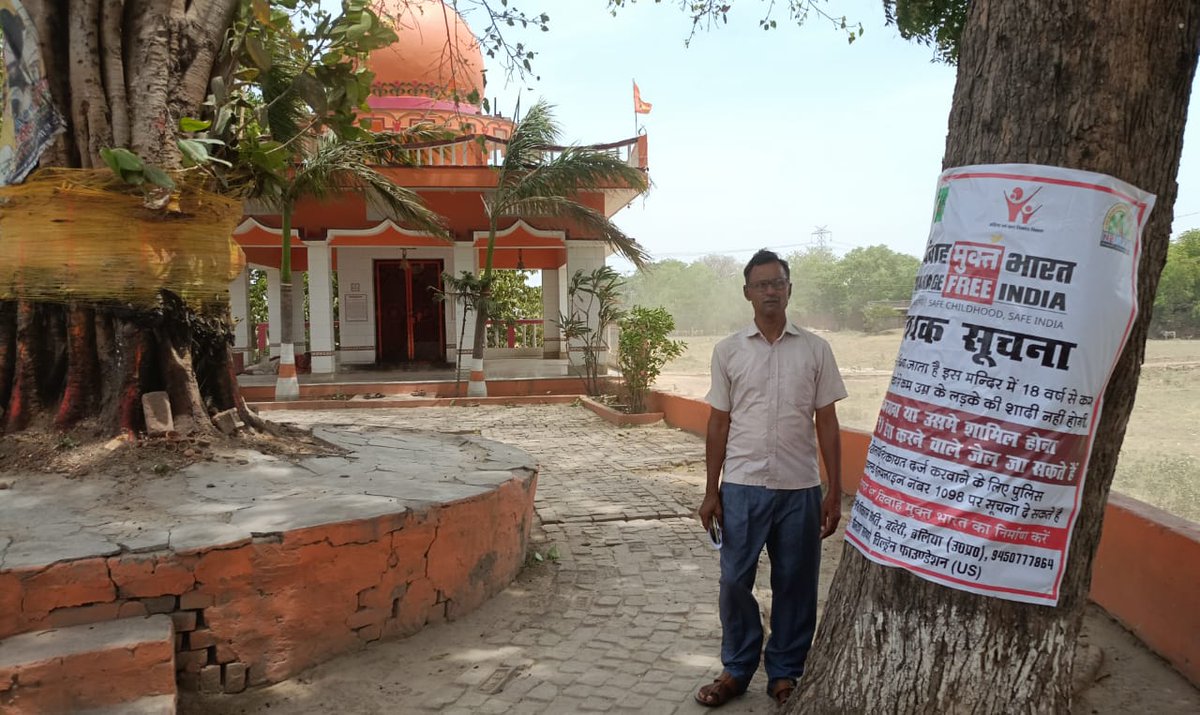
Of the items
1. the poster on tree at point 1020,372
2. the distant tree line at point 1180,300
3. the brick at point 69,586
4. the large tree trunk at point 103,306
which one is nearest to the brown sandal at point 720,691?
the poster on tree at point 1020,372

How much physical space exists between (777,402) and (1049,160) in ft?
3.53

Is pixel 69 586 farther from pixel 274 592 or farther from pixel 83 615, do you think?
pixel 274 592

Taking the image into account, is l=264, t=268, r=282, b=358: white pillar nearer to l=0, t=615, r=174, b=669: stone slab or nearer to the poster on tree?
l=0, t=615, r=174, b=669: stone slab

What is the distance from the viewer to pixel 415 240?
45.3 ft

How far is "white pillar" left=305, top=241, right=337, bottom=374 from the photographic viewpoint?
12.9 m

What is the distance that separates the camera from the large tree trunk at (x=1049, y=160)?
6.09 ft

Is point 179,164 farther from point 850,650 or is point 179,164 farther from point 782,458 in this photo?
point 850,650

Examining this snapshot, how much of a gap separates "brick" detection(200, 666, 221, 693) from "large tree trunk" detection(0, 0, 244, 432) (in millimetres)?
1488

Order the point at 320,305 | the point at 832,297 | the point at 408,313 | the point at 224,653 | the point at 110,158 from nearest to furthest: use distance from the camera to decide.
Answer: the point at 224,653, the point at 110,158, the point at 320,305, the point at 408,313, the point at 832,297

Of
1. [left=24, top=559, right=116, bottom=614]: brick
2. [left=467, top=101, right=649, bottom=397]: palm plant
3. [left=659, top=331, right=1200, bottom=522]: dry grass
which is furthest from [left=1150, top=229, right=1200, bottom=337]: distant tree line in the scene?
[left=24, top=559, right=116, bottom=614]: brick

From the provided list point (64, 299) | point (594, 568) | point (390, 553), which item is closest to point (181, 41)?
point (64, 299)

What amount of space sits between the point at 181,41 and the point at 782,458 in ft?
11.6

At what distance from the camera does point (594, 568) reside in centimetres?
428

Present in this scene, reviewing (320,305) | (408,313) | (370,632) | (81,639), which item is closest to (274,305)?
(408,313)
